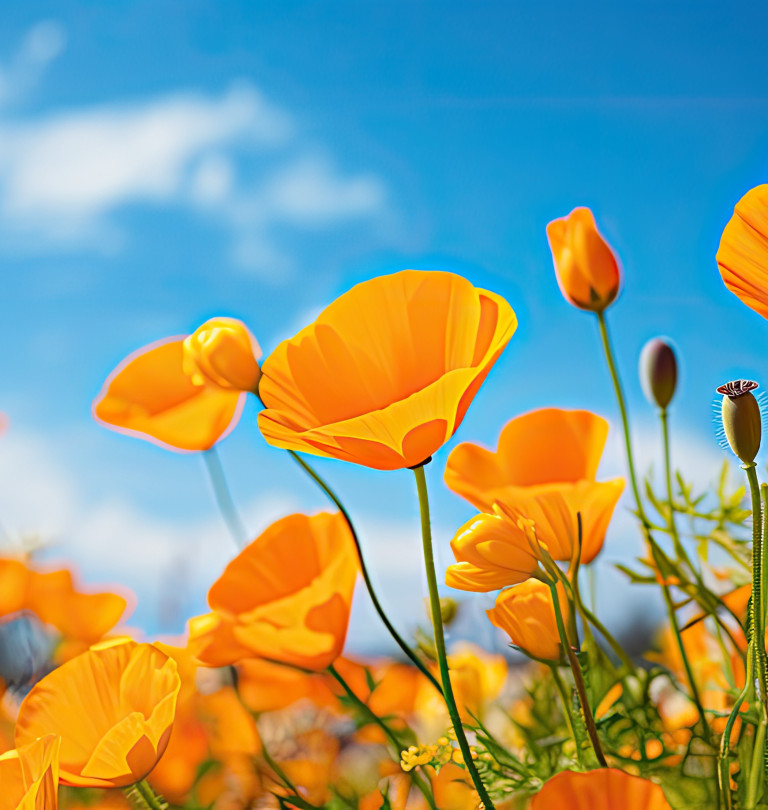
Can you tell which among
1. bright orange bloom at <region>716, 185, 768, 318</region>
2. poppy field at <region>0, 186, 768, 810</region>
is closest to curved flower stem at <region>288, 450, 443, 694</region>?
poppy field at <region>0, 186, 768, 810</region>

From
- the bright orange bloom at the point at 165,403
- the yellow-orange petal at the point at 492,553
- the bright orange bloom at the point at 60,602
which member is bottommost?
the bright orange bloom at the point at 60,602

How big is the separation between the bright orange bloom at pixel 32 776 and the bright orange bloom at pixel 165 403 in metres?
0.10

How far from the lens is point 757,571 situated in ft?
0.54

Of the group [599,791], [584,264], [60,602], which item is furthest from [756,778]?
[60,602]

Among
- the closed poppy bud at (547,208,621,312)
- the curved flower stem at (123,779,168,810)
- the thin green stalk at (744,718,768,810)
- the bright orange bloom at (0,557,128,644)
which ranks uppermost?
the closed poppy bud at (547,208,621,312)

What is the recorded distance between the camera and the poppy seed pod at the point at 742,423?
169 millimetres

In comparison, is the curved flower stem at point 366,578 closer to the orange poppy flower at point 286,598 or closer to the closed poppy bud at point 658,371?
the orange poppy flower at point 286,598

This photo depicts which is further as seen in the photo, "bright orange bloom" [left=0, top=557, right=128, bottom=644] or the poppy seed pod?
"bright orange bloom" [left=0, top=557, right=128, bottom=644]

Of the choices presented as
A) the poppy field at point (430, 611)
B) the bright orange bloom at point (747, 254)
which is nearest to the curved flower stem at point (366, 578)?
the poppy field at point (430, 611)

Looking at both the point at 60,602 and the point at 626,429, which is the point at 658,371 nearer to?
→ the point at 626,429

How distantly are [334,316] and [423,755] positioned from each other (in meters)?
0.11

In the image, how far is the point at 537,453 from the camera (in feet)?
0.85

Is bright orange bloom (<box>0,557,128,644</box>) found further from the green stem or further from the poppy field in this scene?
the green stem

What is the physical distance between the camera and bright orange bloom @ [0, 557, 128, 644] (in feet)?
1.09
